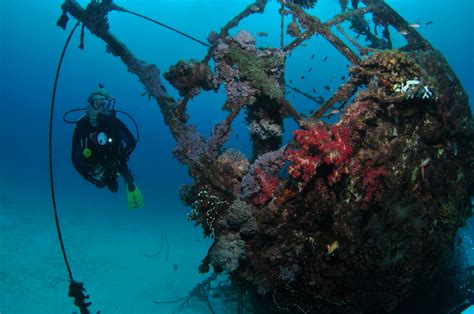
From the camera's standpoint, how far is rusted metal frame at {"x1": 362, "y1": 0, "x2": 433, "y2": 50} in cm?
565

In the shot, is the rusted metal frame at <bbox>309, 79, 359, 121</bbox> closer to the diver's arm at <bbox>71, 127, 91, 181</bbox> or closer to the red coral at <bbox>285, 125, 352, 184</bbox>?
the red coral at <bbox>285, 125, 352, 184</bbox>

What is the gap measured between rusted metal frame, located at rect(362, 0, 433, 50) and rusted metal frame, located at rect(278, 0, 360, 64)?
5.01ft

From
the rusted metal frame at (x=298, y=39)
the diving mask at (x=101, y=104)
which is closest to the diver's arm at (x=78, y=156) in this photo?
the diving mask at (x=101, y=104)

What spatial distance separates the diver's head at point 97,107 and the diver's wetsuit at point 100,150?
10 centimetres

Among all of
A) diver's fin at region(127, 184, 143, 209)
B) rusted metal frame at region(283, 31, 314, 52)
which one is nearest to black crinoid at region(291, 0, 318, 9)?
rusted metal frame at region(283, 31, 314, 52)

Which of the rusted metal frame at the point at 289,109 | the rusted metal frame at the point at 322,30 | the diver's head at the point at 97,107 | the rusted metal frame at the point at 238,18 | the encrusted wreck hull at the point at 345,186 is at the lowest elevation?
the encrusted wreck hull at the point at 345,186

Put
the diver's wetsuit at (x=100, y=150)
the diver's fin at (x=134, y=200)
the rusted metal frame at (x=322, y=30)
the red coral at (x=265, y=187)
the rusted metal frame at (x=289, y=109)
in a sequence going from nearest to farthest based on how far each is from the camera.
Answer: the red coral at (x=265, y=187)
the rusted metal frame at (x=289, y=109)
the rusted metal frame at (x=322, y=30)
the diver's wetsuit at (x=100, y=150)
the diver's fin at (x=134, y=200)

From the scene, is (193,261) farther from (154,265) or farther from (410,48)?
(410,48)

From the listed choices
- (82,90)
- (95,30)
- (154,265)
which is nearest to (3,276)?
(154,265)

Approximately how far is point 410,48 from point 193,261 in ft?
40.3

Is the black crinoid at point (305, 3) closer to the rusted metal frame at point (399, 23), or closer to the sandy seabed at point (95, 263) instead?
the rusted metal frame at point (399, 23)

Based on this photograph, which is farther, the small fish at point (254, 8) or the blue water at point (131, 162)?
the blue water at point (131, 162)

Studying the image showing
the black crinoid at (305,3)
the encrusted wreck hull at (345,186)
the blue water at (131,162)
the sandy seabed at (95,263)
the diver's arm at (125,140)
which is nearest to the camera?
the encrusted wreck hull at (345,186)

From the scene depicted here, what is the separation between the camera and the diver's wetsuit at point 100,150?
7.00 m
